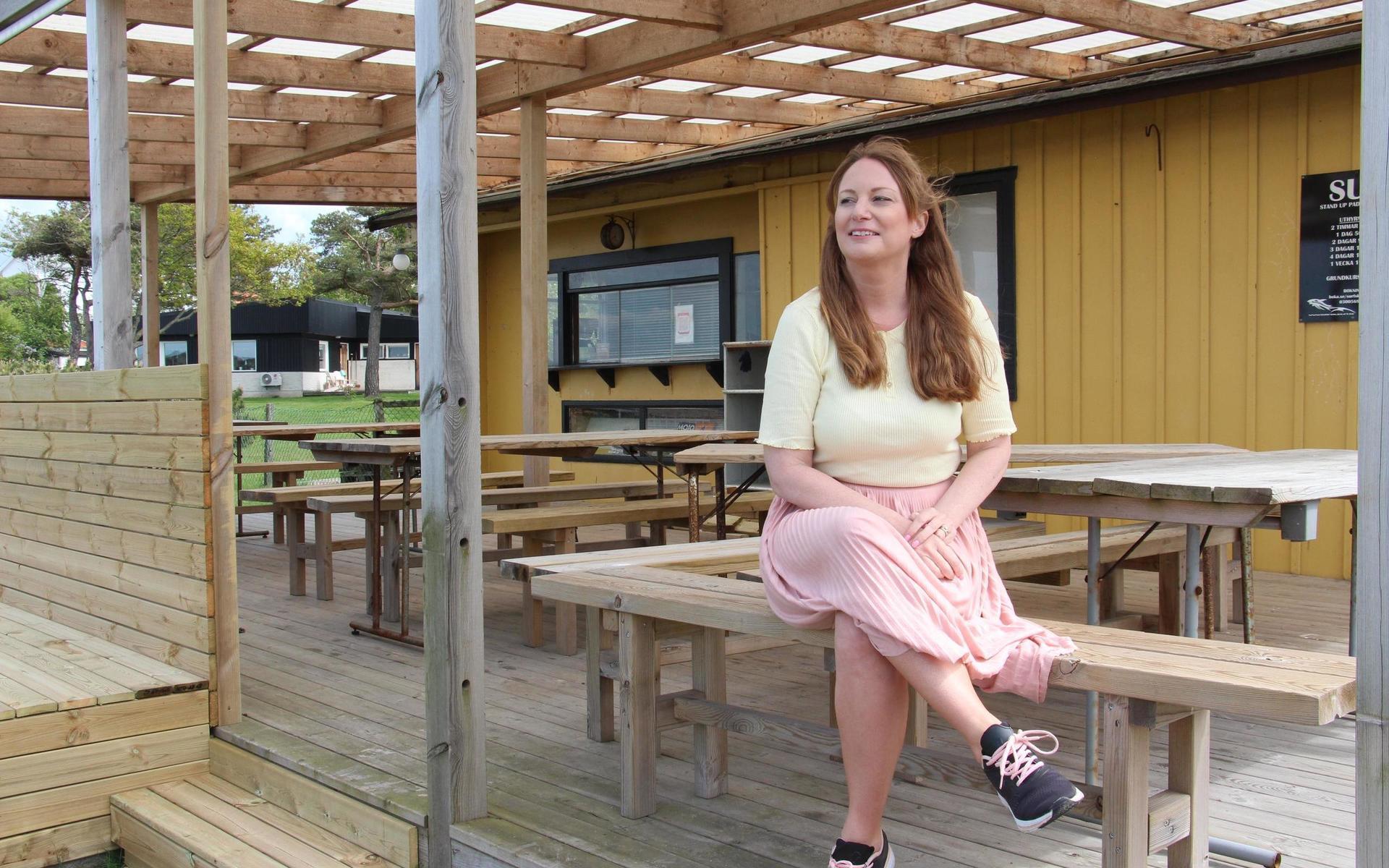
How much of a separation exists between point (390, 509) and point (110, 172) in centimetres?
192

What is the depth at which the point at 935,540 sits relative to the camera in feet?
8.31

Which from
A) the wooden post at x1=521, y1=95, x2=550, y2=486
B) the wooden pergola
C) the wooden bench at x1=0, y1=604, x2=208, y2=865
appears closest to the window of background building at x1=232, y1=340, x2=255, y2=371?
the wooden pergola

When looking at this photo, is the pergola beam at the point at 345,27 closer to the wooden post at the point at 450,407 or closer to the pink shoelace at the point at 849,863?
the wooden post at the point at 450,407

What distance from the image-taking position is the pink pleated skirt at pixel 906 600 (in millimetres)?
2359

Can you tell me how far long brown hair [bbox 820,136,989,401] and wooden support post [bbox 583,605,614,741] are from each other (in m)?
1.57

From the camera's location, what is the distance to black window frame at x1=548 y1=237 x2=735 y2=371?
965 cm

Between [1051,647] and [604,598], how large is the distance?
1.22m

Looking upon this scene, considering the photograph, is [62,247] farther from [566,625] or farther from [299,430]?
[566,625]

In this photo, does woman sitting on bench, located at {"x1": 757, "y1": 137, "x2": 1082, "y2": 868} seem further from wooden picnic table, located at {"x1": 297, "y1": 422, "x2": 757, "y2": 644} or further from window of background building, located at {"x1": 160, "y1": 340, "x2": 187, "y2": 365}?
window of background building, located at {"x1": 160, "y1": 340, "x2": 187, "y2": 365}

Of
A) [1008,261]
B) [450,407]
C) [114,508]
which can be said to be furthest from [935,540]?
[1008,261]

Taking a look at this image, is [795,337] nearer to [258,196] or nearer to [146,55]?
[146,55]

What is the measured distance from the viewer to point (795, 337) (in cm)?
274

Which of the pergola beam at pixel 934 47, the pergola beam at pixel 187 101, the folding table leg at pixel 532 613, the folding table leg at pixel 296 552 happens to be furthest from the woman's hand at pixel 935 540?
the pergola beam at pixel 187 101

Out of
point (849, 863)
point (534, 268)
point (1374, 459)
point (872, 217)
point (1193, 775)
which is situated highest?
point (534, 268)
